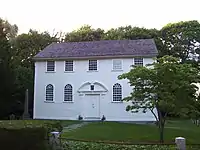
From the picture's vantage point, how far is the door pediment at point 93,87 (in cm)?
2913

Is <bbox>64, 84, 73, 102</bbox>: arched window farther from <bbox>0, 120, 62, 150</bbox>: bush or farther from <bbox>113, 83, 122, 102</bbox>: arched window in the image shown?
<bbox>0, 120, 62, 150</bbox>: bush

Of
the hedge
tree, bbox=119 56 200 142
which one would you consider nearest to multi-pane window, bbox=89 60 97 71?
tree, bbox=119 56 200 142

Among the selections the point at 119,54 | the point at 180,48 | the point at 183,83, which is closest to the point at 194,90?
the point at 183,83

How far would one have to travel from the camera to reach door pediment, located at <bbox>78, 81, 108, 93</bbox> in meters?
29.1

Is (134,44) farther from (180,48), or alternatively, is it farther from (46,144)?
(46,144)

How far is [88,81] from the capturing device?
2952 centimetres

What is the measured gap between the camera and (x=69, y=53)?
30.5 metres

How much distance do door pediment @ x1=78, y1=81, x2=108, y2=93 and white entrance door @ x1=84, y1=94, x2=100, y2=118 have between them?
19.9 inches

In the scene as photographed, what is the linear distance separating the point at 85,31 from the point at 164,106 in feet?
112

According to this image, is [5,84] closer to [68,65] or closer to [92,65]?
[68,65]

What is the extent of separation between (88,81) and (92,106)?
2427 millimetres

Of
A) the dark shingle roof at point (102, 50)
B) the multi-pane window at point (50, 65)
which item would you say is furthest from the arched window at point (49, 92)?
the dark shingle roof at point (102, 50)

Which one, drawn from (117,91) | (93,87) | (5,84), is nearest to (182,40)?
(117,91)

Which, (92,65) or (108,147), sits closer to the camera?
(108,147)
